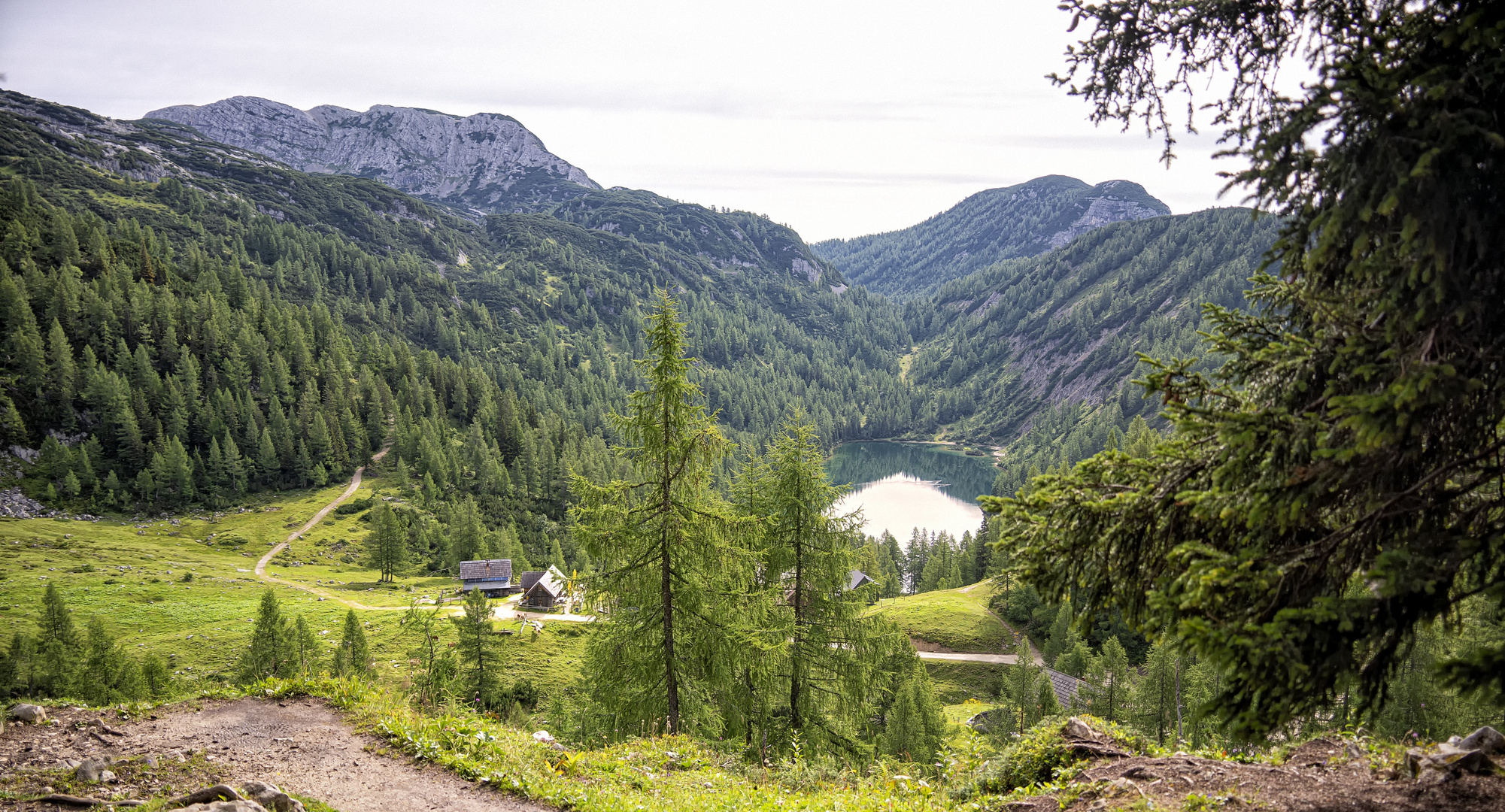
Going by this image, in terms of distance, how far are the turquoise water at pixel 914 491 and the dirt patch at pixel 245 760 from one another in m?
94.1

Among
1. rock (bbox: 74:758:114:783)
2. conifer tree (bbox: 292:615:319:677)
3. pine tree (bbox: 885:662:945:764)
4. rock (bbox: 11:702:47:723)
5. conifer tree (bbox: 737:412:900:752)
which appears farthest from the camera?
conifer tree (bbox: 292:615:319:677)

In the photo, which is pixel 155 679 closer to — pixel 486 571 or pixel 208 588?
pixel 208 588

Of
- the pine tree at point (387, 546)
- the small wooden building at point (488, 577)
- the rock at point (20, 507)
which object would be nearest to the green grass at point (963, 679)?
the small wooden building at point (488, 577)

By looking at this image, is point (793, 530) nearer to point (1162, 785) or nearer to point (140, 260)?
point (1162, 785)

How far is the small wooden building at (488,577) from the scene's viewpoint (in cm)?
6600

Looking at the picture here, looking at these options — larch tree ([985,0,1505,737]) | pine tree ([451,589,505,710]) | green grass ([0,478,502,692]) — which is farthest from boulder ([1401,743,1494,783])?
green grass ([0,478,502,692])

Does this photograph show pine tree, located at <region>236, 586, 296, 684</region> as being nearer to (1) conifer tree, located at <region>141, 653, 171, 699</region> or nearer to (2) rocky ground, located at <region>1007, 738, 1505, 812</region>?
(1) conifer tree, located at <region>141, 653, 171, 699</region>

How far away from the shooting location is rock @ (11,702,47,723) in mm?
10781

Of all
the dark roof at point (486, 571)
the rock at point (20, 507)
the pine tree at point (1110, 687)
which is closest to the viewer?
the pine tree at point (1110, 687)

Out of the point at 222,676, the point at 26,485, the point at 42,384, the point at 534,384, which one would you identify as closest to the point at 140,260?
the point at 42,384

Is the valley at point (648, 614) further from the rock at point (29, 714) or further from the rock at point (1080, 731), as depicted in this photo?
the rock at point (29, 714)

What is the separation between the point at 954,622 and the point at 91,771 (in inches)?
2406

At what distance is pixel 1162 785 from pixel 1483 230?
6.64 meters

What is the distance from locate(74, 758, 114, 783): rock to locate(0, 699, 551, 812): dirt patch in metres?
0.14
